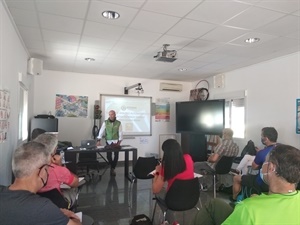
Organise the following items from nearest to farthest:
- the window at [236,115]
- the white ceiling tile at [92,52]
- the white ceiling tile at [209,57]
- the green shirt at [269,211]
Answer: the green shirt at [269,211] < the white ceiling tile at [92,52] < the white ceiling tile at [209,57] < the window at [236,115]

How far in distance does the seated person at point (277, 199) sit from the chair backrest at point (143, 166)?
8.15 feet

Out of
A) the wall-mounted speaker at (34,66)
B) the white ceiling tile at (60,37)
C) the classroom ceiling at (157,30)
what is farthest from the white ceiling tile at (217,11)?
the wall-mounted speaker at (34,66)

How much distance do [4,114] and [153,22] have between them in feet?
7.18

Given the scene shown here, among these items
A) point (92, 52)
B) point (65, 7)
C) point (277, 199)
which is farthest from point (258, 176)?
point (92, 52)

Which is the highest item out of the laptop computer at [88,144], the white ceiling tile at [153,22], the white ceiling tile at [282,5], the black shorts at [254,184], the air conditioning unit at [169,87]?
the white ceiling tile at [153,22]

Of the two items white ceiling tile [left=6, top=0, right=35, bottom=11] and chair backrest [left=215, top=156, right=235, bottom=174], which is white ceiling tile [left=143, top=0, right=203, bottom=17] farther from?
chair backrest [left=215, top=156, right=235, bottom=174]

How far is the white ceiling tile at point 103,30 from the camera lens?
3123 mm

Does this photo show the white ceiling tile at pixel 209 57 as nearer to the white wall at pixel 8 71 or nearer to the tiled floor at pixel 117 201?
the tiled floor at pixel 117 201

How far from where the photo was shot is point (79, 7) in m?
2.62

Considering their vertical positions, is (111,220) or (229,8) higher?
(229,8)

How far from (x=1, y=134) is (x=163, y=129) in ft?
17.1

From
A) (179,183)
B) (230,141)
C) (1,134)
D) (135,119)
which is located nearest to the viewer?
(179,183)

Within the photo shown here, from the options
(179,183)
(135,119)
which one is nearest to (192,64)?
(135,119)

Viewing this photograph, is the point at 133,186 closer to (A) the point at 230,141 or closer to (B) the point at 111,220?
(B) the point at 111,220
